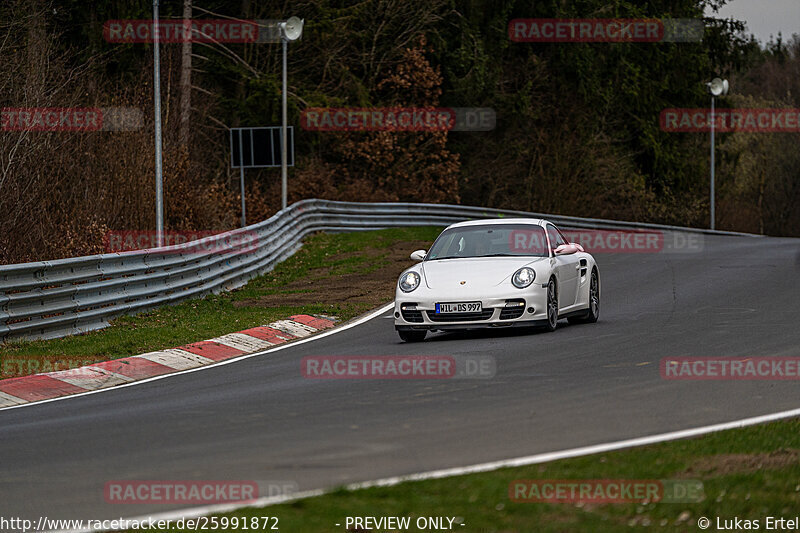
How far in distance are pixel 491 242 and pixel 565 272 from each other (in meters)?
1.03

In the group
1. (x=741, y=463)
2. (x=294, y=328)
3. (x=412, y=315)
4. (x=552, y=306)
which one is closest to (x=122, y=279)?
(x=294, y=328)

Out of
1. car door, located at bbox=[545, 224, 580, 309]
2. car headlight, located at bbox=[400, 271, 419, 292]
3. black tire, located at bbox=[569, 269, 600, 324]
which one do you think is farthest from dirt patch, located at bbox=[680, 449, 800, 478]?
black tire, located at bbox=[569, 269, 600, 324]

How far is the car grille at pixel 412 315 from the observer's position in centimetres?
1450

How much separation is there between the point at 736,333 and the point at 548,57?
Answer: 145ft

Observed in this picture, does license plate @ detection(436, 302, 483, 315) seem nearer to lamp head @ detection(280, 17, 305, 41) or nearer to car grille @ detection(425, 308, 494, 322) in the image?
car grille @ detection(425, 308, 494, 322)

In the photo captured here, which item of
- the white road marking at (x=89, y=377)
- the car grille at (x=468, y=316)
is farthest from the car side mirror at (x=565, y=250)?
the white road marking at (x=89, y=377)

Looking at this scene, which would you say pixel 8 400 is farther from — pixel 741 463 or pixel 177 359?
pixel 741 463

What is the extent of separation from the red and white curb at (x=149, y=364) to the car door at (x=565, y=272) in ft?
11.5

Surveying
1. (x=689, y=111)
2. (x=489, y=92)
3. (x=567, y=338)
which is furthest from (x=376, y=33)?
(x=567, y=338)

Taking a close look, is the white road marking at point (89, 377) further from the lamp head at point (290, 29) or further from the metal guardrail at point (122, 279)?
the lamp head at point (290, 29)

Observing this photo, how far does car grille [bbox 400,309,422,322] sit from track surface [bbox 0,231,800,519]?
0.34 m

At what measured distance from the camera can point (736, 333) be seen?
14141 mm

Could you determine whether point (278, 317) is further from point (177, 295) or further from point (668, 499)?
point (668, 499)

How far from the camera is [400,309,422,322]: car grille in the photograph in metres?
14.5
